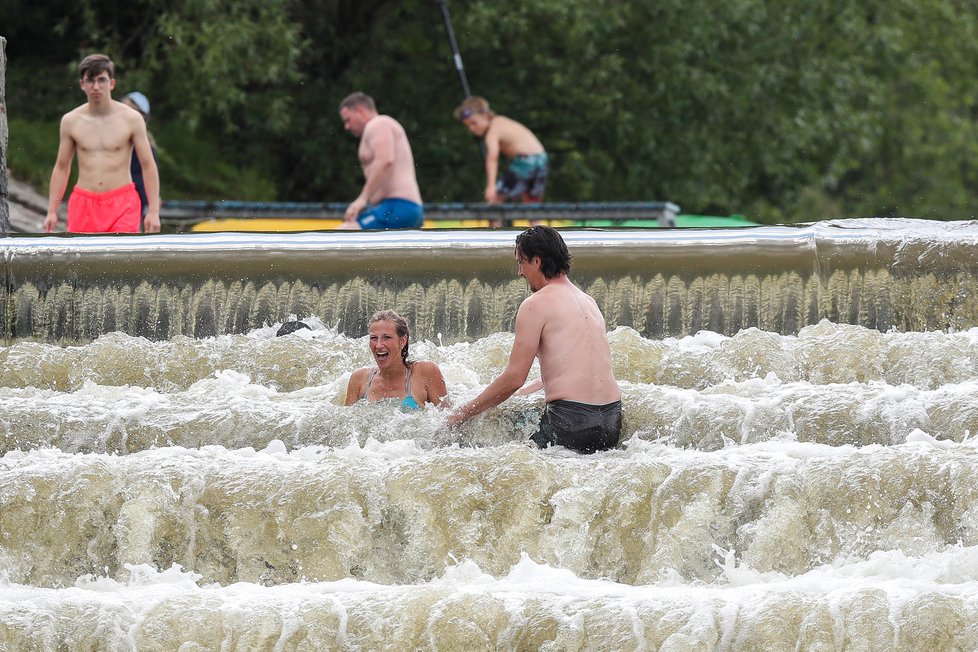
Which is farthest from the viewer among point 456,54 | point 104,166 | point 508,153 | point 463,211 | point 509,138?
point 456,54

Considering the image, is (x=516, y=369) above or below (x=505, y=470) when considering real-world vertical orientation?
above

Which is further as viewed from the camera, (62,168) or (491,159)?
(491,159)

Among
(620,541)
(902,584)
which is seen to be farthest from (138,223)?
(902,584)

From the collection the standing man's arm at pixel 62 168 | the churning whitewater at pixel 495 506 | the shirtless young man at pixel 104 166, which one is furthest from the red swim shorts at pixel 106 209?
the churning whitewater at pixel 495 506

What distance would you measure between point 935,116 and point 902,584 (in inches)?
976

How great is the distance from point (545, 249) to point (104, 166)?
3998 millimetres

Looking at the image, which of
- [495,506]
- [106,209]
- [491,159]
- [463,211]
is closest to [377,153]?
[106,209]

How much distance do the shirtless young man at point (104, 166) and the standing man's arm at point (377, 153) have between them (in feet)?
5.63

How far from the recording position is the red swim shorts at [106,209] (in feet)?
35.9

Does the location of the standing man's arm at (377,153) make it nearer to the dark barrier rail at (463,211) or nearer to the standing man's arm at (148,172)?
the standing man's arm at (148,172)

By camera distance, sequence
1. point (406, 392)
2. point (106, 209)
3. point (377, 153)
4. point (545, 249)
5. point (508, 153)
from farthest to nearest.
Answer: point (508, 153)
point (377, 153)
point (106, 209)
point (406, 392)
point (545, 249)

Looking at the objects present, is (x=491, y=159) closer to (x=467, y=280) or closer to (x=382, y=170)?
(x=382, y=170)

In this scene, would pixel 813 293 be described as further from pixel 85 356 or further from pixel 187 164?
pixel 187 164

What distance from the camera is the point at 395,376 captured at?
26.3 ft
